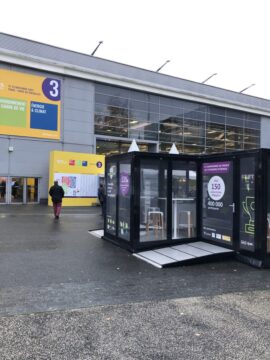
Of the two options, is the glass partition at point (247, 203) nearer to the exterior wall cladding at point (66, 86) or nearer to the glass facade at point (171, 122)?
the exterior wall cladding at point (66, 86)

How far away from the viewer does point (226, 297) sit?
218 inches

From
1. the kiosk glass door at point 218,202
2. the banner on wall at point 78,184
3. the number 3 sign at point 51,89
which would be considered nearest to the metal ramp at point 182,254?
the kiosk glass door at point 218,202

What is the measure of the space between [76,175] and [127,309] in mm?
20538

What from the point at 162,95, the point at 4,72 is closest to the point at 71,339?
the point at 4,72

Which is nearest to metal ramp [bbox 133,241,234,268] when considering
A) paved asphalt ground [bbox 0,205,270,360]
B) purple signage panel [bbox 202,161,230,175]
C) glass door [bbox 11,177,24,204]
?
paved asphalt ground [bbox 0,205,270,360]

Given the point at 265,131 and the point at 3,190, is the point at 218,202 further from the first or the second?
the point at 265,131

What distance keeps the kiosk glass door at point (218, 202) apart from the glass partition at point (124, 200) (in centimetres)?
188

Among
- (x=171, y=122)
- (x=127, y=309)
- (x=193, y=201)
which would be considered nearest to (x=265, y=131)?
(x=171, y=122)

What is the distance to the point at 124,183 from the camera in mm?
9391

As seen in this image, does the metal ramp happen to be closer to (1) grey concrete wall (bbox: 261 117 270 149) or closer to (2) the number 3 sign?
(2) the number 3 sign

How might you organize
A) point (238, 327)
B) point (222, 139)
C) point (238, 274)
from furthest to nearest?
1. point (222, 139)
2. point (238, 274)
3. point (238, 327)

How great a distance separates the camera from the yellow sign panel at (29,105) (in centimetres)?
2464

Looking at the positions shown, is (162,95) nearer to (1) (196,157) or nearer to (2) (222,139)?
(2) (222,139)

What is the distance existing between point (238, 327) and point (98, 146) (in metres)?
26.0
